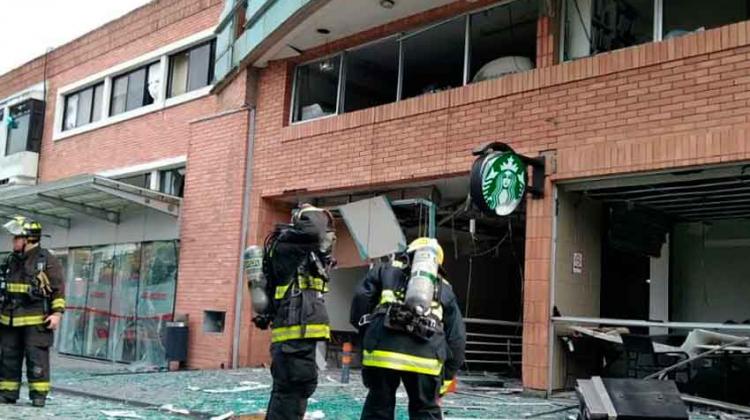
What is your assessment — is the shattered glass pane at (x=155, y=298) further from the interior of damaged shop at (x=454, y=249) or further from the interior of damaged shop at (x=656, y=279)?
the interior of damaged shop at (x=656, y=279)

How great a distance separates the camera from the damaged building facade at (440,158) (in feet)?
27.8

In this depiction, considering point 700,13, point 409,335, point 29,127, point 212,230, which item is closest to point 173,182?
point 212,230

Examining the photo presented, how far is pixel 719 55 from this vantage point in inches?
307

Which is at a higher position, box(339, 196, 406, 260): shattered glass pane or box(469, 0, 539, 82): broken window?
box(469, 0, 539, 82): broken window

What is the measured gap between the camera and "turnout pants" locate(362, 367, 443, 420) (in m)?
5.02

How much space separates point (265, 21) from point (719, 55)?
270 inches

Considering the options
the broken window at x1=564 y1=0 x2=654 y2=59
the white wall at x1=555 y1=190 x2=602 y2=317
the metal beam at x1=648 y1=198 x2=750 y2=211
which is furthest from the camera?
the metal beam at x1=648 y1=198 x2=750 y2=211

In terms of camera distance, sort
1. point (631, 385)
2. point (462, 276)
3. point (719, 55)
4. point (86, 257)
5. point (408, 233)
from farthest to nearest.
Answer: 1. point (86, 257)
2. point (462, 276)
3. point (408, 233)
4. point (719, 55)
5. point (631, 385)

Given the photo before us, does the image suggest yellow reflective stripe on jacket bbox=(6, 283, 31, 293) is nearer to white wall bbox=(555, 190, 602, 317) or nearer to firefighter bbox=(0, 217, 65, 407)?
firefighter bbox=(0, 217, 65, 407)

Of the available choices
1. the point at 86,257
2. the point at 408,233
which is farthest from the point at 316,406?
the point at 86,257

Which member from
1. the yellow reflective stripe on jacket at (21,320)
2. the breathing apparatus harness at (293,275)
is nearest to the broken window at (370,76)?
the yellow reflective stripe on jacket at (21,320)

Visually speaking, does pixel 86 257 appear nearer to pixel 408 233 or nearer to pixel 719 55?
pixel 408 233

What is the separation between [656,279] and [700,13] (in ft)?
13.8

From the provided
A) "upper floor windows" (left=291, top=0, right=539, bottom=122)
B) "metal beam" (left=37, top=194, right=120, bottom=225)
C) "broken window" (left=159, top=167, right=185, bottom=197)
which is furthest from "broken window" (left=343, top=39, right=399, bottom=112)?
"metal beam" (left=37, top=194, right=120, bottom=225)
